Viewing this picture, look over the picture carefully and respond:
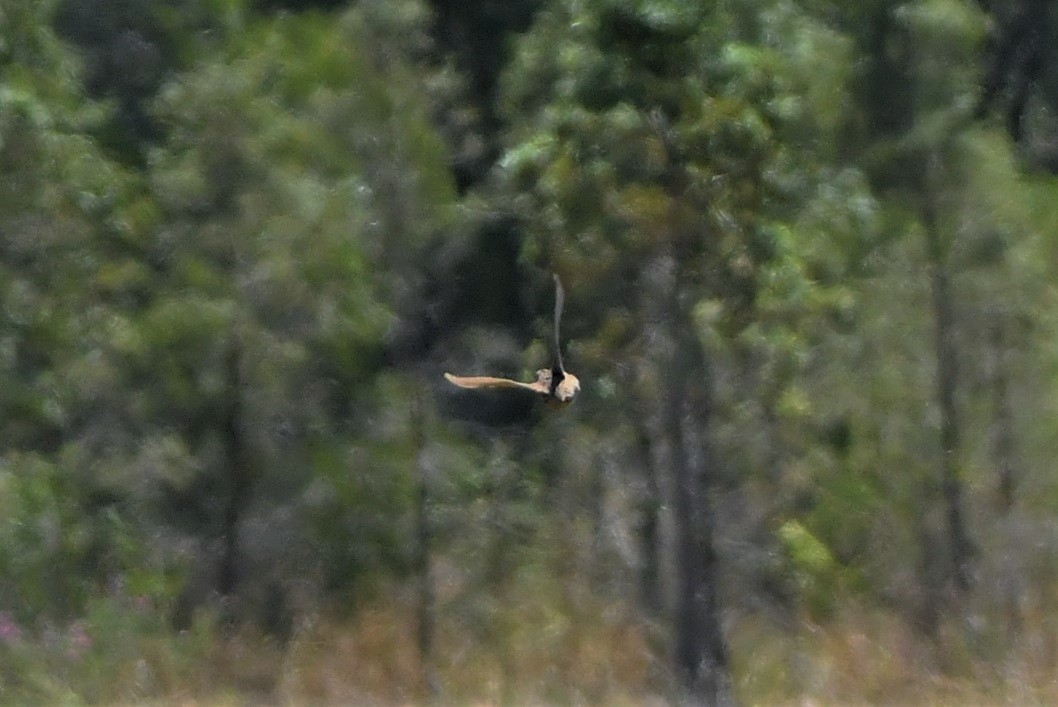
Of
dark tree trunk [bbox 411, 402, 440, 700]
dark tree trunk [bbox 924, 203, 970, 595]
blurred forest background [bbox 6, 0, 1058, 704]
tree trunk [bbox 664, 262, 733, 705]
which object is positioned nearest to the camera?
tree trunk [bbox 664, 262, 733, 705]

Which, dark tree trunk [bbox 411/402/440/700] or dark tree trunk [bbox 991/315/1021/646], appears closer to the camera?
dark tree trunk [bbox 411/402/440/700]

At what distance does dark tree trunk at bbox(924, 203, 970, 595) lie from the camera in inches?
511

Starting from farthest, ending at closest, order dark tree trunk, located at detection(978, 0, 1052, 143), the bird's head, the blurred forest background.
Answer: dark tree trunk, located at detection(978, 0, 1052, 143) < the blurred forest background < the bird's head

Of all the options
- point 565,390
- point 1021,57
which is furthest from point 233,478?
point 1021,57

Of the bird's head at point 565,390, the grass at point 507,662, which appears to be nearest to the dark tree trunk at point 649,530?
the grass at point 507,662

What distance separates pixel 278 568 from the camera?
534 inches

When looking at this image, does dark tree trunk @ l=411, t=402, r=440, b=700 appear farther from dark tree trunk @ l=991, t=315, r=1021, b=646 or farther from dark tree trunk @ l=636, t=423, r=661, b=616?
dark tree trunk @ l=991, t=315, r=1021, b=646

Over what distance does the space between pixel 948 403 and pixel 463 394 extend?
366cm

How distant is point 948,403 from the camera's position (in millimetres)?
13078

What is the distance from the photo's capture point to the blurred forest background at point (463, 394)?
11.9 m

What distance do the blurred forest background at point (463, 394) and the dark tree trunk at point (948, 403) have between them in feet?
0.10

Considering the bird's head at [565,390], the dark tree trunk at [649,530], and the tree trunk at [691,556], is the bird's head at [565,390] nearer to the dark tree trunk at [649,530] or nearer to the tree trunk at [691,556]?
the tree trunk at [691,556]

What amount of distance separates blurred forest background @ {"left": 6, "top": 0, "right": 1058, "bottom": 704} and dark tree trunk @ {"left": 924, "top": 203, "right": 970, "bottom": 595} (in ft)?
0.10

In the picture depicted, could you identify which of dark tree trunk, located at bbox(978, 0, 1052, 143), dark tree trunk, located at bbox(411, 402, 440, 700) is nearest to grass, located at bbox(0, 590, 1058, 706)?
dark tree trunk, located at bbox(411, 402, 440, 700)
